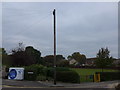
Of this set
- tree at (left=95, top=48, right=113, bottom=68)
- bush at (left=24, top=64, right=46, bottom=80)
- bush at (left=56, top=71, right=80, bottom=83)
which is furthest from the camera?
tree at (left=95, top=48, right=113, bottom=68)

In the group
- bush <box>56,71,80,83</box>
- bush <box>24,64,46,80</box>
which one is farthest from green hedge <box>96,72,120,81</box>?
bush <box>24,64,46,80</box>

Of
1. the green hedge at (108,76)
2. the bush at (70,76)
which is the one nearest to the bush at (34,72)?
the bush at (70,76)

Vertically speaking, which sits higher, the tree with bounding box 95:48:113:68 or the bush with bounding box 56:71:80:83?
the tree with bounding box 95:48:113:68

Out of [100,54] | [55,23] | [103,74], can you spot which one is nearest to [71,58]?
[100,54]

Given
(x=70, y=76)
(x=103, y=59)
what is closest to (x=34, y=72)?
(x=70, y=76)

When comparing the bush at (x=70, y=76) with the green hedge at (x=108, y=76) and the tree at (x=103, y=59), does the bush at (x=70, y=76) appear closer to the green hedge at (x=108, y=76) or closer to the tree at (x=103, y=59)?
the green hedge at (x=108, y=76)

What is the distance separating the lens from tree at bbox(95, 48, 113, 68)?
178 feet

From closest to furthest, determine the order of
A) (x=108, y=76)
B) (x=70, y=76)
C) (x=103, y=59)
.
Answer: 1. (x=70, y=76)
2. (x=108, y=76)
3. (x=103, y=59)

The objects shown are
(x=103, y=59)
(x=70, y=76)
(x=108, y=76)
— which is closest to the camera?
(x=70, y=76)

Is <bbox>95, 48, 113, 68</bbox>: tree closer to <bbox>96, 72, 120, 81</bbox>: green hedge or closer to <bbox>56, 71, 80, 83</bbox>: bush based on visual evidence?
<bbox>96, 72, 120, 81</bbox>: green hedge

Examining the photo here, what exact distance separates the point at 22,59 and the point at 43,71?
19.9 m

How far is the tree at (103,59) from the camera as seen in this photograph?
54.2 meters

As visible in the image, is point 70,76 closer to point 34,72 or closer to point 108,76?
point 34,72

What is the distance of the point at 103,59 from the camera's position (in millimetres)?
54781
